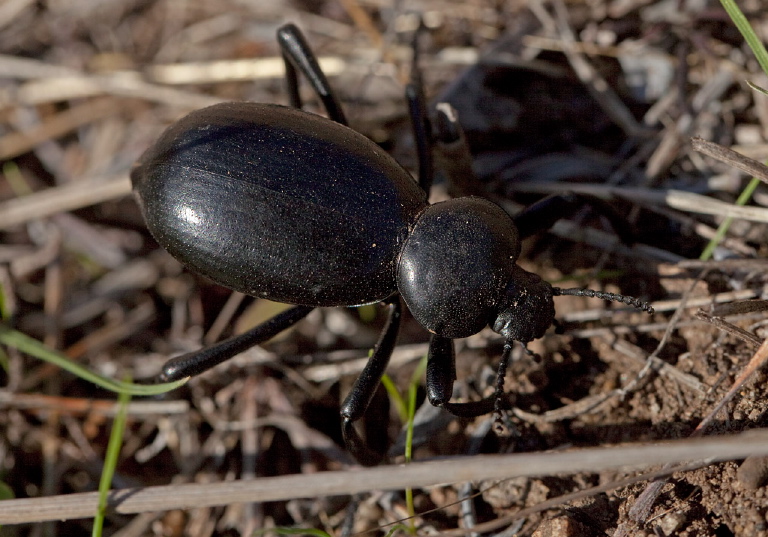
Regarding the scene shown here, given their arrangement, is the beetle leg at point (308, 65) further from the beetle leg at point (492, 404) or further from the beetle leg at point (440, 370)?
the beetle leg at point (492, 404)

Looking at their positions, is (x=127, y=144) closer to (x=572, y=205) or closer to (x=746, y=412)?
(x=572, y=205)

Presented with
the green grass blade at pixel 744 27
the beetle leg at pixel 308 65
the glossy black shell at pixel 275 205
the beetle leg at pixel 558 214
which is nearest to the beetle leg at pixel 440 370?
the glossy black shell at pixel 275 205

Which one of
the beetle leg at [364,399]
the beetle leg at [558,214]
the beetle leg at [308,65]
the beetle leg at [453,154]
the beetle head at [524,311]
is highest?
the beetle leg at [308,65]

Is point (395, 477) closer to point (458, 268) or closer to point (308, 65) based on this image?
point (458, 268)

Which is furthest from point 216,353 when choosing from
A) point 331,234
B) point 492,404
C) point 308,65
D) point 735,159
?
point 735,159

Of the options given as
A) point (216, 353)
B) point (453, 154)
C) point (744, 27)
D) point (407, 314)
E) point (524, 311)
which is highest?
point (744, 27)

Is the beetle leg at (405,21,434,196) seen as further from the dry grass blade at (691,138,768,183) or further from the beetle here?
the dry grass blade at (691,138,768,183)

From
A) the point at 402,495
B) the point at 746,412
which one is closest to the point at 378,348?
the point at 402,495
